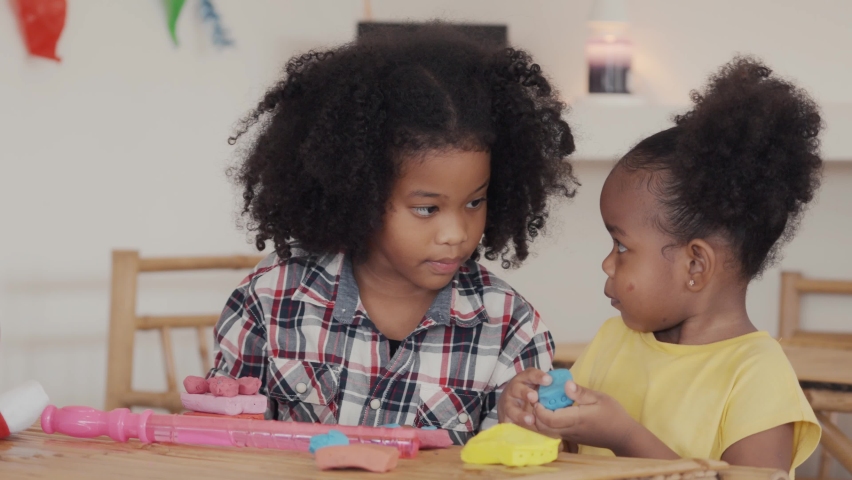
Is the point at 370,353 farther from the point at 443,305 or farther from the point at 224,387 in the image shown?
the point at 224,387

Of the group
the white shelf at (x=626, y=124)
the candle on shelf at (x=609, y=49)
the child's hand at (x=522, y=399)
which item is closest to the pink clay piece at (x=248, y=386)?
the child's hand at (x=522, y=399)

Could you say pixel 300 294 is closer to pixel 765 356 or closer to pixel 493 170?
pixel 493 170

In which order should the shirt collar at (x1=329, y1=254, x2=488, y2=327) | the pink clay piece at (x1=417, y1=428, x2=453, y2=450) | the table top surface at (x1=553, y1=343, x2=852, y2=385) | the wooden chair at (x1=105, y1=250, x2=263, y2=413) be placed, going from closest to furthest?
1. the pink clay piece at (x1=417, y1=428, x2=453, y2=450)
2. the shirt collar at (x1=329, y1=254, x2=488, y2=327)
3. the table top surface at (x1=553, y1=343, x2=852, y2=385)
4. the wooden chair at (x1=105, y1=250, x2=263, y2=413)

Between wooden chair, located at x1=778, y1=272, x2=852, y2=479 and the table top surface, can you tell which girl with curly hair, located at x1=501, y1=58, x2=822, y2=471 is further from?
the table top surface

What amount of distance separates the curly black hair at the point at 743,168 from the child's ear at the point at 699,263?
1cm

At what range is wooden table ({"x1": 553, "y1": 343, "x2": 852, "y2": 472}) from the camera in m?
1.44

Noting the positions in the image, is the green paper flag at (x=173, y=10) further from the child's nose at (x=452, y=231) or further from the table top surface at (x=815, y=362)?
the child's nose at (x=452, y=231)

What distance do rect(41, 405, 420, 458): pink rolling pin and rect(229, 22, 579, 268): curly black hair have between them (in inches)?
18.6

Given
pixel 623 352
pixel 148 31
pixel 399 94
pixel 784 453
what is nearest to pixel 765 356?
pixel 784 453

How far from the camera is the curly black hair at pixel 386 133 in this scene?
1.21 m

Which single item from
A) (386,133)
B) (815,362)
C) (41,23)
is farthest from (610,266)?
(41,23)

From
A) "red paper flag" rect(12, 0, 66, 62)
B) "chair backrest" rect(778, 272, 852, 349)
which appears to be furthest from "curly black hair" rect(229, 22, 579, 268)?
"chair backrest" rect(778, 272, 852, 349)

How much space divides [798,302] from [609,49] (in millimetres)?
837

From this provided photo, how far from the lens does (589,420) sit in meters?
0.91
